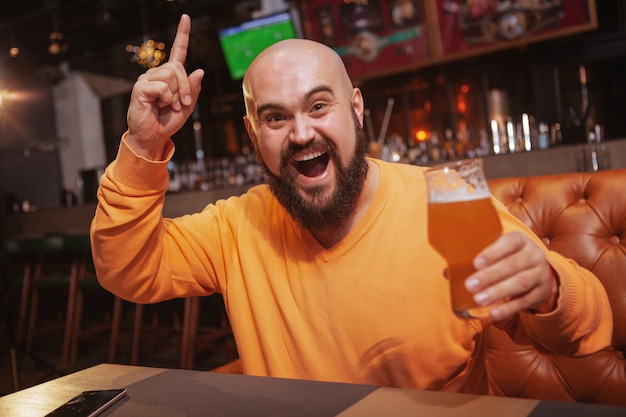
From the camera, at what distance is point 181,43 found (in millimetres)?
1335

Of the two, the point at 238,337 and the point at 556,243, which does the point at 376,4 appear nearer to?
the point at 556,243

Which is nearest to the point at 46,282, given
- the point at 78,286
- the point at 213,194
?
the point at 78,286

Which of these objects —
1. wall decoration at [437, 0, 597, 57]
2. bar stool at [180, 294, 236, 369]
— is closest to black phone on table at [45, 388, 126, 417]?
bar stool at [180, 294, 236, 369]

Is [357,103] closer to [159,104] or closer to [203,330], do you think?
[159,104]

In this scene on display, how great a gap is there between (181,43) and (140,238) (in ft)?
1.55

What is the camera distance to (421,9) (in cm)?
469

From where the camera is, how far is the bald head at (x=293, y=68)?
1.32 metres

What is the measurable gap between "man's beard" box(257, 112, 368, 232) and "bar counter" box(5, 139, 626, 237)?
1727 mm

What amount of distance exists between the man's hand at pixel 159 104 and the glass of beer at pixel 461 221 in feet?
2.18

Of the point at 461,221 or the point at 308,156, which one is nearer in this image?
the point at 461,221

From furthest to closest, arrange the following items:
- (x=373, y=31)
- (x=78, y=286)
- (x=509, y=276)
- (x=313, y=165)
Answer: (x=373, y=31), (x=78, y=286), (x=313, y=165), (x=509, y=276)

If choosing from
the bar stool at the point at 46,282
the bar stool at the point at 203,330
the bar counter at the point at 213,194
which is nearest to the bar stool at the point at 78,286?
the bar stool at the point at 46,282

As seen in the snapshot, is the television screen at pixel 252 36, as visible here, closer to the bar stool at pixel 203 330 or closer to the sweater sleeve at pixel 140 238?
the bar stool at pixel 203 330

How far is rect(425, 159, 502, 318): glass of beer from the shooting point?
775mm
